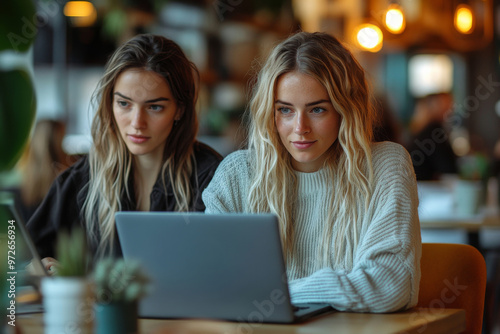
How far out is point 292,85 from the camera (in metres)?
1.90

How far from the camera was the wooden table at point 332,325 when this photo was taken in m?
1.38

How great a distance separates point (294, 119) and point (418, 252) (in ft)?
1.52

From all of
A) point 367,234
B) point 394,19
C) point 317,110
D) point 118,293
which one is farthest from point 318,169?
point 394,19

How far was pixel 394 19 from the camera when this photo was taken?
17.1 feet

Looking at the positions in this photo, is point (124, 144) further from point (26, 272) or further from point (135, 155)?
point (26, 272)

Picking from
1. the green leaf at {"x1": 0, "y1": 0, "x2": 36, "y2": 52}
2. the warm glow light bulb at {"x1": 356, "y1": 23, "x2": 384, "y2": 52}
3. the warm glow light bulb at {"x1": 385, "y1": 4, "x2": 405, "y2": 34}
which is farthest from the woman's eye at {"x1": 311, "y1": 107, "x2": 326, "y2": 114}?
the warm glow light bulb at {"x1": 356, "y1": 23, "x2": 384, "y2": 52}

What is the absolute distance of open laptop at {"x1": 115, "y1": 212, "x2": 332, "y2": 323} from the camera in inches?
54.3

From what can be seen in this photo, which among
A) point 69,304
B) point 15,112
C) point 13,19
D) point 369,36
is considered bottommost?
point 69,304

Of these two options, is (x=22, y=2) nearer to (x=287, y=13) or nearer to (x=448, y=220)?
(x=448, y=220)

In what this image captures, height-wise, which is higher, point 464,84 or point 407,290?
point 464,84

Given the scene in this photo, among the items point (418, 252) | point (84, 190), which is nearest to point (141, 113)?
point (84, 190)

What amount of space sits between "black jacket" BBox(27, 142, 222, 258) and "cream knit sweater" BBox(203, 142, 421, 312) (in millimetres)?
301

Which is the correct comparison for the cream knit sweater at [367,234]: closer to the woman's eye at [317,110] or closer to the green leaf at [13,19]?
the woman's eye at [317,110]

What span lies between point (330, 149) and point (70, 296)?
996 millimetres
